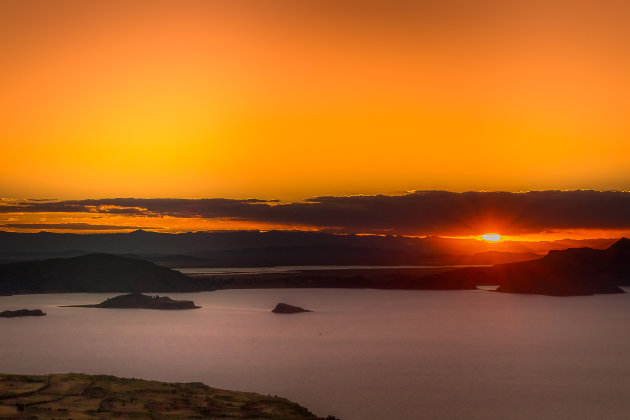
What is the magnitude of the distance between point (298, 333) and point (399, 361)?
159 feet

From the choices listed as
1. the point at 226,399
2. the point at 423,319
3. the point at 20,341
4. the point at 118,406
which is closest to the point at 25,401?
the point at 118,406

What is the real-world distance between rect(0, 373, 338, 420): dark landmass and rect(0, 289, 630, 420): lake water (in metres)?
9.75

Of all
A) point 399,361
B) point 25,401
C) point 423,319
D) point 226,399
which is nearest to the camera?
point 25,401

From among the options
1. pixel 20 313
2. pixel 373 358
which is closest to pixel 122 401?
pixel 373 358

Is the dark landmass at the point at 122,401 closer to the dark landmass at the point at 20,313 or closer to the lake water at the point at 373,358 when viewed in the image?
the lake water at the point at 373,358

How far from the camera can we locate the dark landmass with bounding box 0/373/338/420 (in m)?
52.1

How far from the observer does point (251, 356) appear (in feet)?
376

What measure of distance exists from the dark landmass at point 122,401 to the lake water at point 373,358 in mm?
9755

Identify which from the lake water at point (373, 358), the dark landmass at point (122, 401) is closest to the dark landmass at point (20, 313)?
the lake water at point (373, 358)

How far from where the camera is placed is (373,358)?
110562 mm

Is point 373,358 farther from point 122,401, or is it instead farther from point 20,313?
point 20,313

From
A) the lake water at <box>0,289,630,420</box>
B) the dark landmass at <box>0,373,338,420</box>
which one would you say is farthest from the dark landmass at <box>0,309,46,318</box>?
the dark landmass at <box>0,373,338,420</box>

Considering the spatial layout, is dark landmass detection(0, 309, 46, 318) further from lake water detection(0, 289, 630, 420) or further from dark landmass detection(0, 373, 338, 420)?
dark landmass detection(0, 373, 338, 420)

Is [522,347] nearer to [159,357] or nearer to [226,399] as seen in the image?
[159,357]
